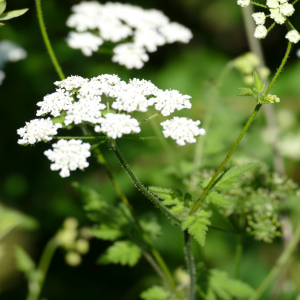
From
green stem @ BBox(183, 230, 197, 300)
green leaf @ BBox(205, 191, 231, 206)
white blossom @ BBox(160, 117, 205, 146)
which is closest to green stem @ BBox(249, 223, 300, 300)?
green stem @ BBox(183, 230, 197, 300)

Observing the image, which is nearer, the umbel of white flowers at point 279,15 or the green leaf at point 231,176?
the umbel of white flowers at point 279,15

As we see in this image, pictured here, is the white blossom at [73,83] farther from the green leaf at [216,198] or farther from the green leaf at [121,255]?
the green leaf at [121,255]

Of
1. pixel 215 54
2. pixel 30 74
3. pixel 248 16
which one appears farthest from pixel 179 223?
pixel 215 54

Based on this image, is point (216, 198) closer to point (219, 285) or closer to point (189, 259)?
point (189, 259)

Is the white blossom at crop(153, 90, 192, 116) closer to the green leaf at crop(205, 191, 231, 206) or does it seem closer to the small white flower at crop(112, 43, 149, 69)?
the green leaf at crop(205, 191, 231, 206)

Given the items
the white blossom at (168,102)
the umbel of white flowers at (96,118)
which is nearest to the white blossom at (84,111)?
the umbel of white flowers at (96,118)

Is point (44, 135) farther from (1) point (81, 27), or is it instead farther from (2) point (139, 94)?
(1) point (81, 27)


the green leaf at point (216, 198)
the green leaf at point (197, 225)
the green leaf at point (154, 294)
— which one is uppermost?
the green leaf at point (216, 198)
